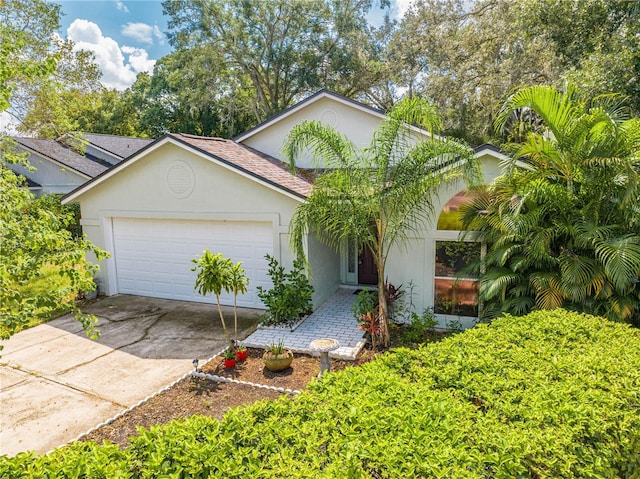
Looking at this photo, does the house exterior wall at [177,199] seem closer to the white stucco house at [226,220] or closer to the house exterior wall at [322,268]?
the white stucco house at [226,220]

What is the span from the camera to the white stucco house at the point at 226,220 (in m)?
9.63

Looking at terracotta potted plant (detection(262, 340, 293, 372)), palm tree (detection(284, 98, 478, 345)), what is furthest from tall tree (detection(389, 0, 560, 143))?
terracotta potted plant (detection(262, 340, 293, 372))

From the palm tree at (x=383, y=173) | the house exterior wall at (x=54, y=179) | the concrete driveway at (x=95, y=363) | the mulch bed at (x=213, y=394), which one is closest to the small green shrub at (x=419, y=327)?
the mulch bed at (x=213, y=394)

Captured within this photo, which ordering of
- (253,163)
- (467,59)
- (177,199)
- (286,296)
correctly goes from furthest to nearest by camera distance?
(467,59) → (253,163) → (177,199) → (286,296)

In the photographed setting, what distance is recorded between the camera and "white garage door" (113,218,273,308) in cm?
1116

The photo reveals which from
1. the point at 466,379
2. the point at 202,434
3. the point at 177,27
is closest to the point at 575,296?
Result: the point at 466,379

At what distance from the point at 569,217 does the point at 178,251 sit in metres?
9.94

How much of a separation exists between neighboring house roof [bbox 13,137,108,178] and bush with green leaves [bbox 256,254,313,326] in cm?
1679

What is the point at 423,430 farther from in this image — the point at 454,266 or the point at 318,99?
the point at 318,99

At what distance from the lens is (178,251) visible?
39.3ft

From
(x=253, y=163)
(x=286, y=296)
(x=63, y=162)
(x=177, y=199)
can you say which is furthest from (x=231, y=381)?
(x=63, y=162)

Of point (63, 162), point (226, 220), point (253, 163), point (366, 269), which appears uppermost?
point (63, 162)

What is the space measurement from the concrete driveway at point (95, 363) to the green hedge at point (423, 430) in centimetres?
279

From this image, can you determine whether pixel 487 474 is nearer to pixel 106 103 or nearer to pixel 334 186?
pixel 334 186
